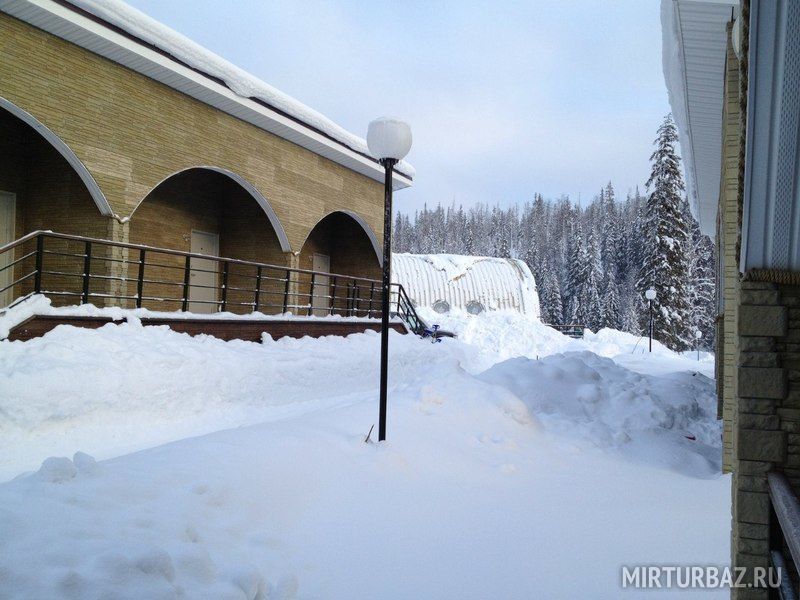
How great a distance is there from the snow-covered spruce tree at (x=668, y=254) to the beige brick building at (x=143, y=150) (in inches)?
894

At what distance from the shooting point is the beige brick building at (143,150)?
28.2ft

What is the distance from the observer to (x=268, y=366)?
9.55 metres

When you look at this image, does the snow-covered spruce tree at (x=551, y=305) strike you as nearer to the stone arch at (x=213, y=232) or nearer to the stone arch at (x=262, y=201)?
the stone arch at (x=213, y=232)

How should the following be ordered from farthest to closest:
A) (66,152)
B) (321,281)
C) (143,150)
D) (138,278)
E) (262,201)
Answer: (321,281)
(262,201)
(143,150)
(138,278)
(66,152)

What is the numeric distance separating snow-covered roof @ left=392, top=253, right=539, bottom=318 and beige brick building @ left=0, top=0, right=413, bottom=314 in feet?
46.0

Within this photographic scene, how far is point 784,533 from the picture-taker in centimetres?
203

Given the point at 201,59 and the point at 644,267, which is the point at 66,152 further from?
the point at 644,267

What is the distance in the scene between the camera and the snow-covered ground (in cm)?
277

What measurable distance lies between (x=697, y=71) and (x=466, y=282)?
2324 cm

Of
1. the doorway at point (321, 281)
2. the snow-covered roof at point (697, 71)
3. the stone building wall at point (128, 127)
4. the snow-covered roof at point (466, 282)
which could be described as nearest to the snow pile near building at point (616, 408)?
the snow-covered roof at point (697, 71)

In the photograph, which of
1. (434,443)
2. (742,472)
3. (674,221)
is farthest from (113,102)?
(674,221)

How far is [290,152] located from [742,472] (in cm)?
1330

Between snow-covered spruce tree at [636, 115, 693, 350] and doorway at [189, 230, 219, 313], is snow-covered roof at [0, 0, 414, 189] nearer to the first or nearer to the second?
doorway at [189, 230, 219, 313]

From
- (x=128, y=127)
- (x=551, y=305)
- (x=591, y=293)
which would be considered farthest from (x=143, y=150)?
(x=551, y=305)
